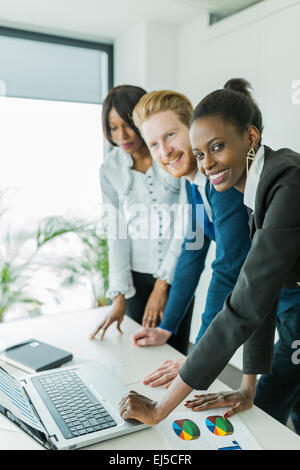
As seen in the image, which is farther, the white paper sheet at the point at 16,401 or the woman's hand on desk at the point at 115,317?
the woman's hand on desk at the point at 115,317

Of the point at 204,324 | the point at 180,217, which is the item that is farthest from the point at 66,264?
the point at 204,324

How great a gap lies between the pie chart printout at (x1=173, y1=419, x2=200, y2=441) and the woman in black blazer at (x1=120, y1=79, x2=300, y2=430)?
5 cm

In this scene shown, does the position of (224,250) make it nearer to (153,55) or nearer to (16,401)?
(16,401)

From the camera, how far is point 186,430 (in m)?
0.96

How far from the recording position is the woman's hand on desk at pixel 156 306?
1.81m

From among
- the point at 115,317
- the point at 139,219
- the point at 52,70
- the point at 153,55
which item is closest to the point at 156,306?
the point at 115,317

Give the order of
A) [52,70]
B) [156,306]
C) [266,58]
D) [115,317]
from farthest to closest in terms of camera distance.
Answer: [52,70] < [266,58] < [156,306] < [115,317]

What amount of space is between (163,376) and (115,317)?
477mm

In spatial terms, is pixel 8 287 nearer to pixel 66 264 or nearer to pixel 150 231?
pixel 66 264

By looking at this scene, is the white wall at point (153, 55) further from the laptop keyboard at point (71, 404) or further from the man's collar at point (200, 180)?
the laptop keyboard at point (71, 404)

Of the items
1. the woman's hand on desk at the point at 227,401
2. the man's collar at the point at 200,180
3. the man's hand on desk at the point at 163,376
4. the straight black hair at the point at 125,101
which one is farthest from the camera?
the straight black hair at the point at 125,101

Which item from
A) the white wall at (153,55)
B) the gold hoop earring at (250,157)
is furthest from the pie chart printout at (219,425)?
the white wall at (153,55)

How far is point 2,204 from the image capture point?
2992 millimetres

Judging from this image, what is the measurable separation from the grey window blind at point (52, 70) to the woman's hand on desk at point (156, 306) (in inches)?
82.3
